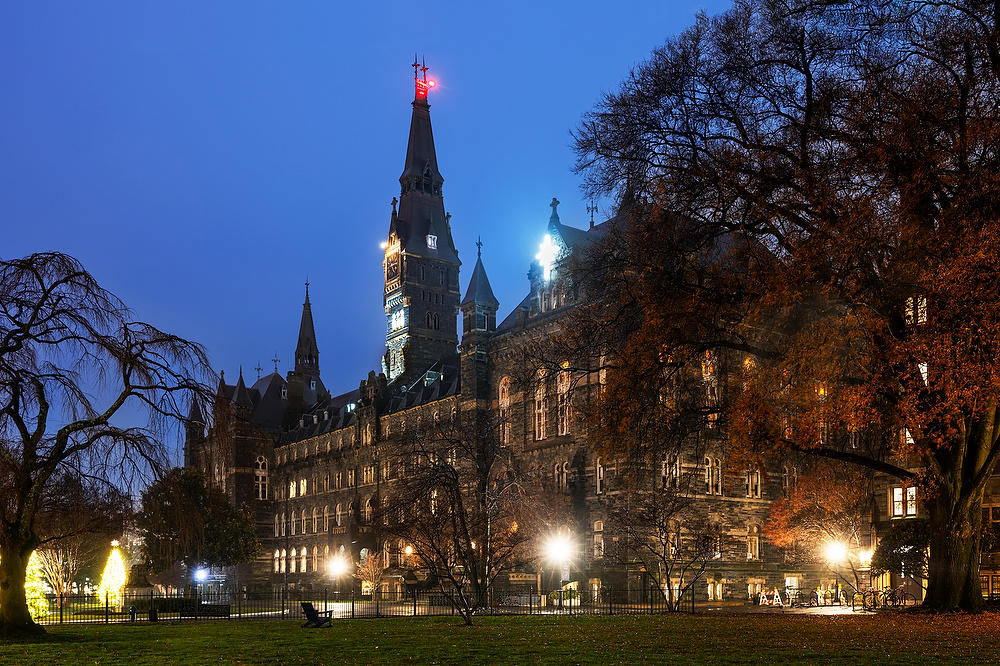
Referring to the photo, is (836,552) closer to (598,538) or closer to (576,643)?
(598,538)

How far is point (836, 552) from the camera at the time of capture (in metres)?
56.1

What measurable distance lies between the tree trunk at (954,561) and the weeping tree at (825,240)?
48mm

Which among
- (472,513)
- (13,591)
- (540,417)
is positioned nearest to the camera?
(13,591)

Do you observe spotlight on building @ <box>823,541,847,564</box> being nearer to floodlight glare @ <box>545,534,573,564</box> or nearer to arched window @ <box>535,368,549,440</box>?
floodlight glare @ <box>545,534,573,564</box>

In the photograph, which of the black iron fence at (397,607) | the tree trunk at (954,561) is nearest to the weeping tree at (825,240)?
the tree trunk at (954,561)

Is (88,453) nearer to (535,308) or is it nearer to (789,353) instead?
(789,353)

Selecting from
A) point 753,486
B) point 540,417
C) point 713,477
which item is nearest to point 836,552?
point 753,486

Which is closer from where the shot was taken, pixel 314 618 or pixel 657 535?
pixel 314 618

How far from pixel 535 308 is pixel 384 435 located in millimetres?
28518

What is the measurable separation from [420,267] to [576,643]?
97.9 m

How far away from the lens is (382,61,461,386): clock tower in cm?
11544

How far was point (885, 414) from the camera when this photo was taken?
88.1 feet

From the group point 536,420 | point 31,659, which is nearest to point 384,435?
point 536,420

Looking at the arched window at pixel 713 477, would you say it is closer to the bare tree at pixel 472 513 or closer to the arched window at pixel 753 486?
the arched window at pixel 753 486
